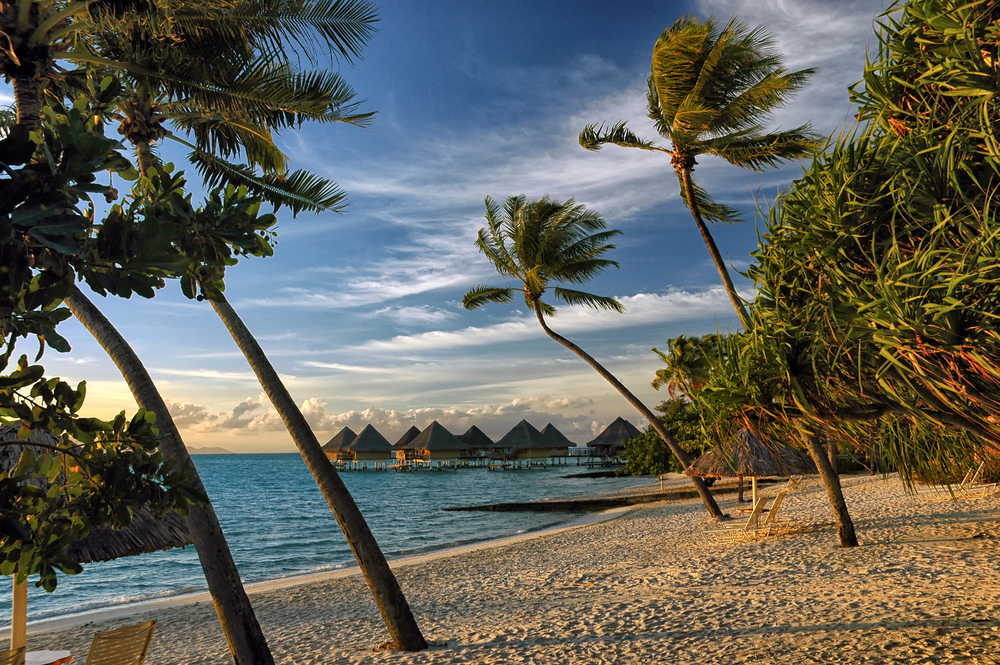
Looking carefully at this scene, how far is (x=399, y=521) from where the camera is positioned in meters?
30.8

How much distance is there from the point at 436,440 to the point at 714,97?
2590 inches

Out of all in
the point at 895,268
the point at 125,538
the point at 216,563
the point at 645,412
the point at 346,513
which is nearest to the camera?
the point at 895,268

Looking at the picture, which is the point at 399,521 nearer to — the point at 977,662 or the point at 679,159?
the point at 679,159

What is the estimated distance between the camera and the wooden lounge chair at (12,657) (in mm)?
4316

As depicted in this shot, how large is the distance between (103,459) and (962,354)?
10.8 ft

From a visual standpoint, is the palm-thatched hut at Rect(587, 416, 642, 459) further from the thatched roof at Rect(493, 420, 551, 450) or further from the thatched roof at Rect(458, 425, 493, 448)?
the thatched roof at Rect(458, 425, 493, 448)

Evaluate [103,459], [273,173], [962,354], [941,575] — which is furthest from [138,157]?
[941,575]

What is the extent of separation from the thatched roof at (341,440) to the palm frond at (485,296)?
6395 cm

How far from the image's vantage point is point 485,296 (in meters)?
19.4

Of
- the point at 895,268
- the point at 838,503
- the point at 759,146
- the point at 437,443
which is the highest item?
the point at 759,146

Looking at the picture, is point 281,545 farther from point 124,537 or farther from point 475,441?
point 475,441

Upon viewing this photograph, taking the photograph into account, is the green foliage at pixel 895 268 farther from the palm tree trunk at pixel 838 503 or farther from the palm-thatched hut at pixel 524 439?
the palm-thatched hut at pixel 524 439

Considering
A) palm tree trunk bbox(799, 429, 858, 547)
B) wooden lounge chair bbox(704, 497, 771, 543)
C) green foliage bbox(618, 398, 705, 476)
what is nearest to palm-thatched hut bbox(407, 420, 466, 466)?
green foliage bbox(618, 398, 705, 476)

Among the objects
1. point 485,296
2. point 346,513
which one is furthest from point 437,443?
point 346,513
